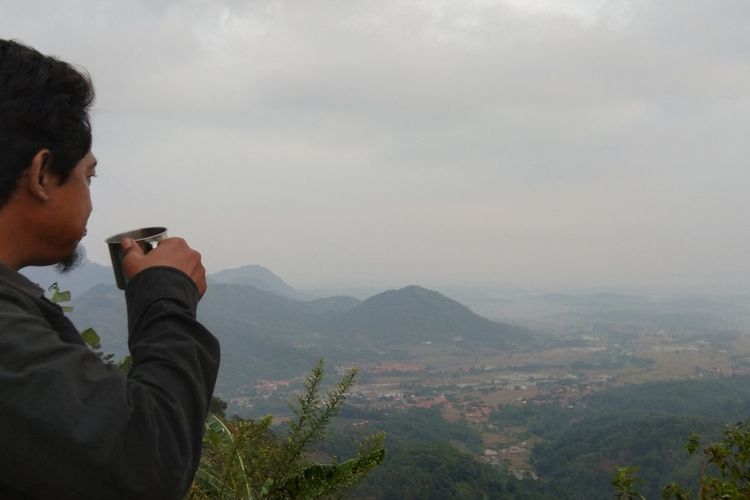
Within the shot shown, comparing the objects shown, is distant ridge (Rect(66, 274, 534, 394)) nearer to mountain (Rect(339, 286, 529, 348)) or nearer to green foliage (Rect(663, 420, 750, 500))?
mountain (Rect(339, 286, 529, 348))

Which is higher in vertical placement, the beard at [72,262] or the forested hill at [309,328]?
the beard at [72,262]

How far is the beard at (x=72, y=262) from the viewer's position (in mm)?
1041

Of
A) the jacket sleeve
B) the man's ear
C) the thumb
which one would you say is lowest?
the jacket sleeve

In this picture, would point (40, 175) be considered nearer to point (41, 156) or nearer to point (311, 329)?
point (41, 156)

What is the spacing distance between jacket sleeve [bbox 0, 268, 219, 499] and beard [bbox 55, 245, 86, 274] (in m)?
0.26

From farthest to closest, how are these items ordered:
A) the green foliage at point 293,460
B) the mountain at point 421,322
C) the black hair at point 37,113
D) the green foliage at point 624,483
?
the mountain at point 421,322 < the green foliage at point 624,483 < the green foliage at point 293,460 < the black hair at point 37,113

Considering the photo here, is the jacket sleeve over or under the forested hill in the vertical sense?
over

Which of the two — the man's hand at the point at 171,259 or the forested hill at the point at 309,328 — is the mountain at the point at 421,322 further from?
the man's hand at the point at 171,259

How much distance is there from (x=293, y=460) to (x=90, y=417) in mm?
1410

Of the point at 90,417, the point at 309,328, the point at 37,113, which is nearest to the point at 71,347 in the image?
the point at 90,417

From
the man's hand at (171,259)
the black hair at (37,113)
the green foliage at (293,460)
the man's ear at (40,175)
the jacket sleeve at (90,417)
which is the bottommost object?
the green foliage at (293,460)

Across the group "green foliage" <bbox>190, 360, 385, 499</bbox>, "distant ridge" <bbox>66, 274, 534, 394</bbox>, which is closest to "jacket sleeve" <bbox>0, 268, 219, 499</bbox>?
"green foliage" <bbox>190, 360, 385, 499</bbox>

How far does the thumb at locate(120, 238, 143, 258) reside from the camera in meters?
1.00

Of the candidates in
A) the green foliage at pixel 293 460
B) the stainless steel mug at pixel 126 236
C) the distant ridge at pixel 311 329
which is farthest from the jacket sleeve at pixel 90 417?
the distant ridge at pixel 311 329
